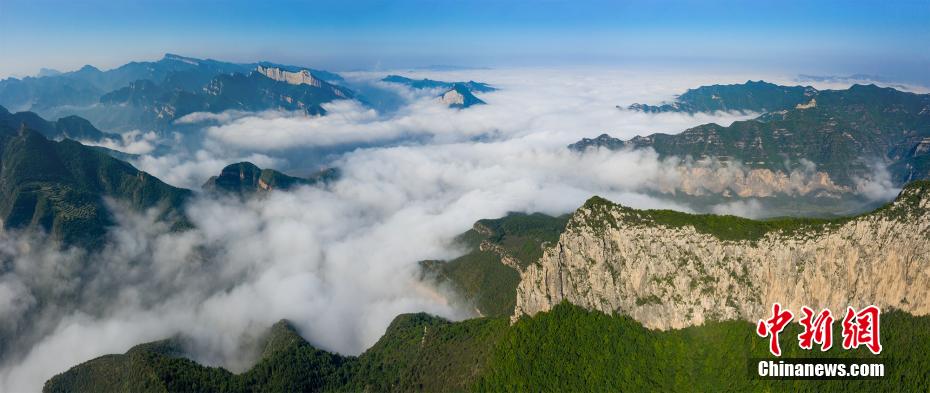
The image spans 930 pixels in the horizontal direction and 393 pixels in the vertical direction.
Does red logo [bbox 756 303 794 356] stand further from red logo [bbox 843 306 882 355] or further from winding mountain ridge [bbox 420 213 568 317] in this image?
winding mountain ridge [bbox 420 213 568 317]

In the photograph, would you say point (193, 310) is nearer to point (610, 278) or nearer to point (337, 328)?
point (337, 328)

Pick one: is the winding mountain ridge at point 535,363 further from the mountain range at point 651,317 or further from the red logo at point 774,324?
the red logo at point 774,324

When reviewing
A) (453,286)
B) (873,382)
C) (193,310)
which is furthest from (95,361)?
(873,382)

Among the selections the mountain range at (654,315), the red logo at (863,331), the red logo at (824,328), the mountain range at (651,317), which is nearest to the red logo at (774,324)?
the red logo at (824,328)

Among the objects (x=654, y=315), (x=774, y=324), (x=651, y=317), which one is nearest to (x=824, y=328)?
(x=774, y=324)

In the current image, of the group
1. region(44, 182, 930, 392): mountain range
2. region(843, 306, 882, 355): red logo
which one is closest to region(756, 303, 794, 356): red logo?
region(44, 182, 930, 392): mountain range

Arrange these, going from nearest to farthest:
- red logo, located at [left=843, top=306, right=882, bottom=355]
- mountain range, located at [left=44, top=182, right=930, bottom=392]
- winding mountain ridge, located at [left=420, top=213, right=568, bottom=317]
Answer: red logo, located at [left=843, top=306, right=882, bottom=355]
mountain range, located at [left=44, top=182, right=930, bottom=392]
winding mountain ridge, located at [left=420, top=213, right=568, bottom=317]

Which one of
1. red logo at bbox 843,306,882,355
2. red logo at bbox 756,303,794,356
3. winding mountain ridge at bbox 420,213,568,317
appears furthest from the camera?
winding mountain ridge at bbox 420,213,568,317

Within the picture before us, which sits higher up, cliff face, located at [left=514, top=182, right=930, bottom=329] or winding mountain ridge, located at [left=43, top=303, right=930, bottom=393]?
cliff face, located at [left=514, top=182, right=930, bottom=329]
